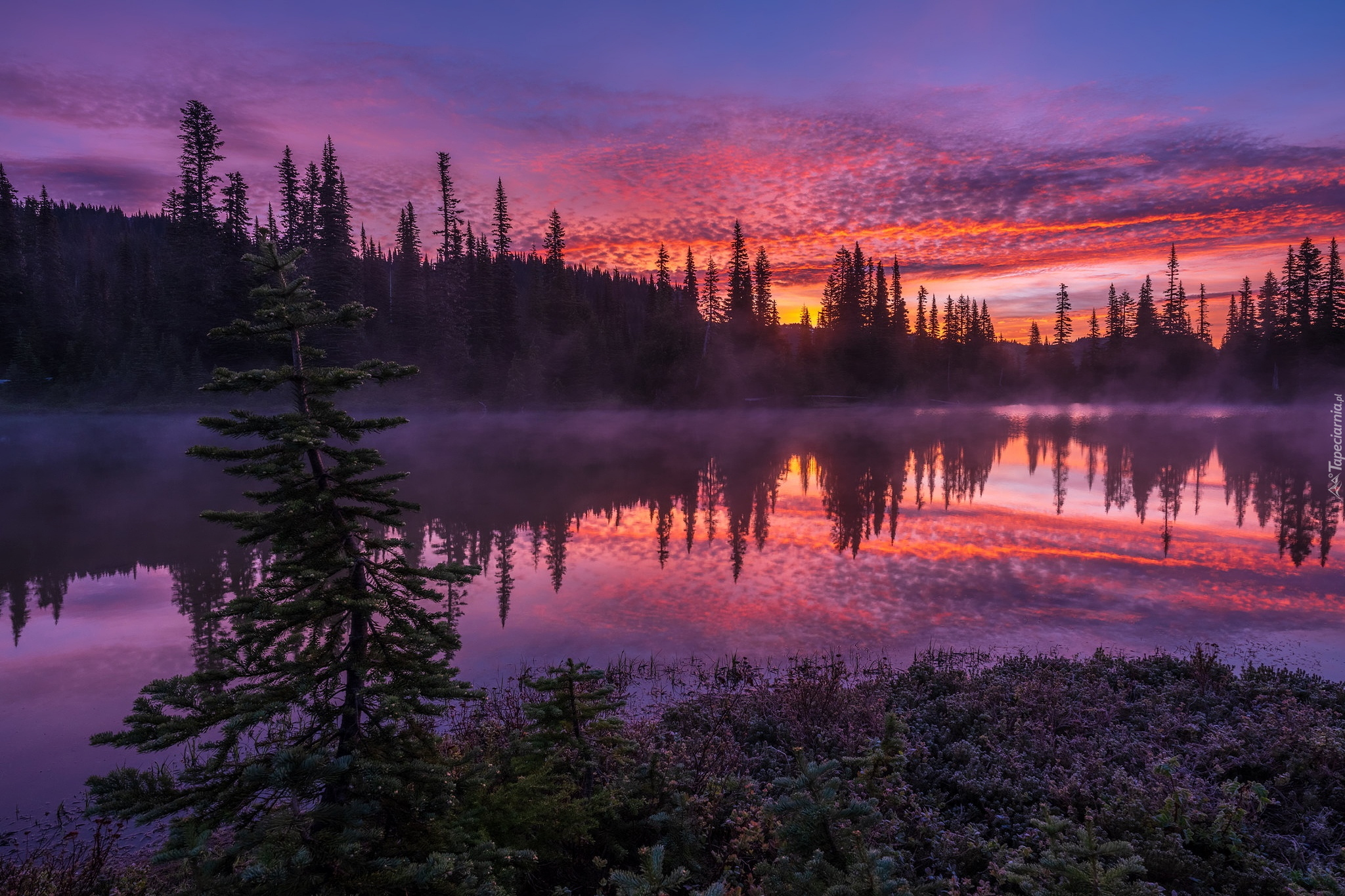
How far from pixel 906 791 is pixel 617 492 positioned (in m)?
22.3

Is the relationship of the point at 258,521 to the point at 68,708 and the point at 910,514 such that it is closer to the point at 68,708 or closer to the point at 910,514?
the point at 68,708

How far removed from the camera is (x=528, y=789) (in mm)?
5418

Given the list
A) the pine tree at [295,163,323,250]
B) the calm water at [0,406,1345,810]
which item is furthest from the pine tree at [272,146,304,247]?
the calm water at [0,406,1345,810]

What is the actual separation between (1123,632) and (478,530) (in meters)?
17.6

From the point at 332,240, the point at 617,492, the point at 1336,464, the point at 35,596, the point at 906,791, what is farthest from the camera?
the point at 332,240

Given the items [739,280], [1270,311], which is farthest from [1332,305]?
[739,280]

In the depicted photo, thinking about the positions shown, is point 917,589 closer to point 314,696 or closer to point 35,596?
point 314,696

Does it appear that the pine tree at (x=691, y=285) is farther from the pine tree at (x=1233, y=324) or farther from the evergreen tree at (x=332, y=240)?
the pine tree at (x=1233, y=324)

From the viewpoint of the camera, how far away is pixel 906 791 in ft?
22.1

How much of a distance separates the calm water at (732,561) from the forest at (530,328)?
25049 mm

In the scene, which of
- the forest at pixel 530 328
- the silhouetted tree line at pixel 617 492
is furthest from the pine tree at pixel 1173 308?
the silhouetted tree line at pixel 617 492

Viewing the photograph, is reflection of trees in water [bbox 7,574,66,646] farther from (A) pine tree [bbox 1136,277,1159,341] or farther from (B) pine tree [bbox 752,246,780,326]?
(A) pine tree [bbox 1136,277,1159,341]

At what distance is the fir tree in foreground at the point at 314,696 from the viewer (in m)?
3.99

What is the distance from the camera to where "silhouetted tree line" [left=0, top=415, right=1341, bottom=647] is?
59.8 ft
